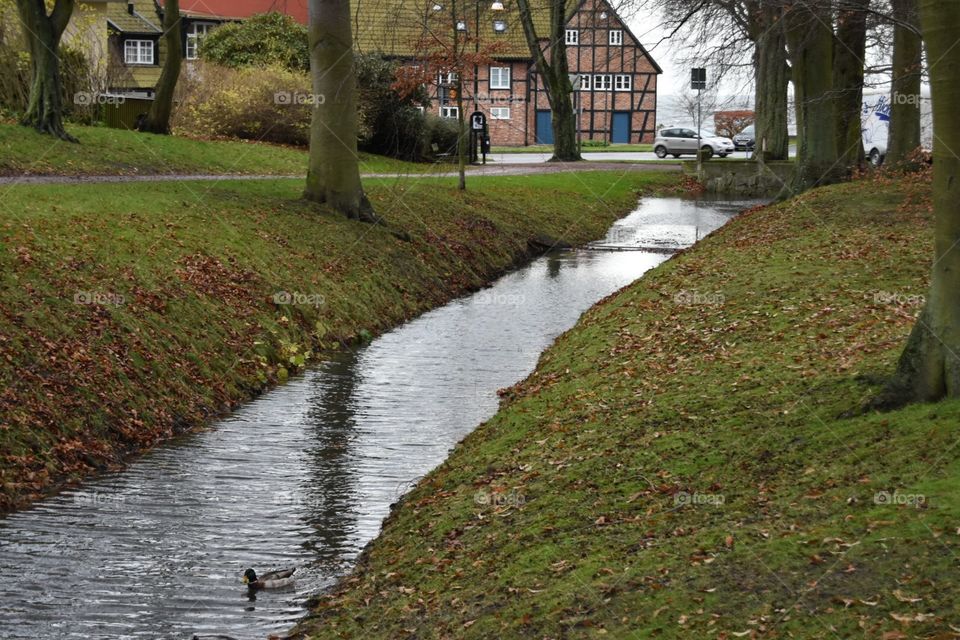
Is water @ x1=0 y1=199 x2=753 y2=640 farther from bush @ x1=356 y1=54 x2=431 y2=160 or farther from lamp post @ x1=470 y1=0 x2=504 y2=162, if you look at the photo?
bush @ x1=356 y1=54 x2=431 y2=160

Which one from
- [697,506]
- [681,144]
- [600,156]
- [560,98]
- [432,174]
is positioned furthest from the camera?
[681,144]

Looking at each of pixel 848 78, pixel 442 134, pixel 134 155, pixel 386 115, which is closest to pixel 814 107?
pixel 848 78

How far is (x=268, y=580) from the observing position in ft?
29.5

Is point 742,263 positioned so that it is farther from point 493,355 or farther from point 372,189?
point 372,189

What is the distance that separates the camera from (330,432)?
Answer: 1387cm

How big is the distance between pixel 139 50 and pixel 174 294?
55.0 m

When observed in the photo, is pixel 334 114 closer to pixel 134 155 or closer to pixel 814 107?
pixel 134 155

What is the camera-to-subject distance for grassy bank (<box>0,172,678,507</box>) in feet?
42.2

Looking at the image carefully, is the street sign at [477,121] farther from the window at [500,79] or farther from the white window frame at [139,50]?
the window at [500,79]

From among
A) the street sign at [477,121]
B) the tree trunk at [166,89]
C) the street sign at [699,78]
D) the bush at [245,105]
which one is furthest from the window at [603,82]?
the tree trunk at [166,89]

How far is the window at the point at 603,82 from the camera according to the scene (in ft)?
268

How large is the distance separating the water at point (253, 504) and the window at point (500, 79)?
6265 centimetres

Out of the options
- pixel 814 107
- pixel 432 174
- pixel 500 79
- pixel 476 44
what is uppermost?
pixel 500 79

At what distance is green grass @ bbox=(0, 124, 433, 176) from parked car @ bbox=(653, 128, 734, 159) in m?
31.6
